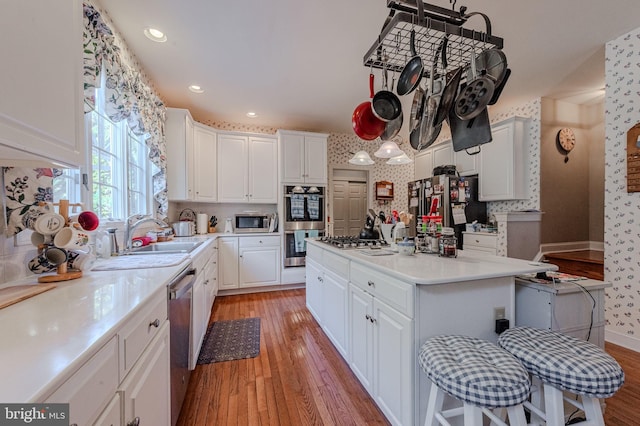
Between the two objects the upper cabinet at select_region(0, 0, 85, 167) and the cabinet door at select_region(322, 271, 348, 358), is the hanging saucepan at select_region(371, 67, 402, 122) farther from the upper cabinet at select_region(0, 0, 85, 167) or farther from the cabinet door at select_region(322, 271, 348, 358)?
the upper cabinet at select_region(0, 0, 85, 167)

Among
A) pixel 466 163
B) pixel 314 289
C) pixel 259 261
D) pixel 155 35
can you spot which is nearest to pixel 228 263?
pixel 259 261

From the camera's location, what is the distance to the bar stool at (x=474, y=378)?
83cm

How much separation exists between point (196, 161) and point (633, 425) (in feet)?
14.8

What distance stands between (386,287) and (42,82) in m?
1.61

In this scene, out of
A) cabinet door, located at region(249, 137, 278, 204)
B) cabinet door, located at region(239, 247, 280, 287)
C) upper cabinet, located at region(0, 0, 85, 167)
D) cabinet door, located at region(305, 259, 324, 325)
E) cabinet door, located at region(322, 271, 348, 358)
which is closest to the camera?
upper cabinet, located at region(0, 0, 85, 167)

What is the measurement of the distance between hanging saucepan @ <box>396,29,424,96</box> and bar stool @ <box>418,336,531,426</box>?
1340mm

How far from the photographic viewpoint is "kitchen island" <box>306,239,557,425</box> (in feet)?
3.80

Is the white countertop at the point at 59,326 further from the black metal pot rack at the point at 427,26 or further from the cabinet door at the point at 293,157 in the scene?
the cabinet door at the point at 293,157

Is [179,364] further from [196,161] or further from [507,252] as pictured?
[507,252]

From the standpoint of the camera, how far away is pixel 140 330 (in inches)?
35.6

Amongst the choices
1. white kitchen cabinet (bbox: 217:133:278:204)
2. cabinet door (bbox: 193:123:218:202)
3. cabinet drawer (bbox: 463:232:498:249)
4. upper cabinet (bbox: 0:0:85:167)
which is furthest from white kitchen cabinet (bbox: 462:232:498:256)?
upper cabinet (bbox: 0:0:85:167)

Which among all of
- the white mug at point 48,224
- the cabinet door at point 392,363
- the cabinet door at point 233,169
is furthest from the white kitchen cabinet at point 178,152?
the cabinet door at point 392,363

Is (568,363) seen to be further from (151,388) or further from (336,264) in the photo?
(151,388)

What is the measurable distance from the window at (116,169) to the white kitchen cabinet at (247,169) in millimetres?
1025
